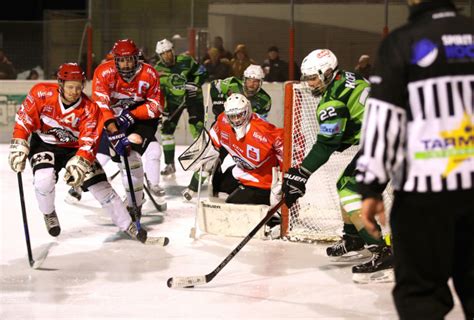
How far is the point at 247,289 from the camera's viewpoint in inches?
158

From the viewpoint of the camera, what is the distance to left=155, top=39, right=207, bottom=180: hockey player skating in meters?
7.42

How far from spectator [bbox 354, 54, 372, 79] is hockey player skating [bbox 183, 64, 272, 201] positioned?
9.13 feet

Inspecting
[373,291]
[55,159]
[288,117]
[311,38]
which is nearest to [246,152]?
[288,117]

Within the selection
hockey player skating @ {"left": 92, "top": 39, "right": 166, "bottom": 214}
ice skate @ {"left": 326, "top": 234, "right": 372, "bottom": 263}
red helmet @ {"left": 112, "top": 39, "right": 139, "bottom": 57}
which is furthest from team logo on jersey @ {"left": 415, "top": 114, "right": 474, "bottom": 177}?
red helmet @ {"left": 112, "top": 39, "right": 139, "bottom": 57}

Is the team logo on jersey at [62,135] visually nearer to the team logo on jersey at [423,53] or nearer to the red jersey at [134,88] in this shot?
the red jersey at [134,88]

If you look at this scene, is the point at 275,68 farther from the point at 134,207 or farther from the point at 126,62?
the point at 134,207


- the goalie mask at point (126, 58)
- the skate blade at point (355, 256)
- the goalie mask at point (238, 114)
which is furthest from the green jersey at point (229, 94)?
the skate blade at point (355, 256)

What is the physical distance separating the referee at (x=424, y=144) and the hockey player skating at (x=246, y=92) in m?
4.00

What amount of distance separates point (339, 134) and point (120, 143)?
5.02 ft

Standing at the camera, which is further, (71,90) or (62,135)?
(62,135)

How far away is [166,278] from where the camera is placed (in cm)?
422

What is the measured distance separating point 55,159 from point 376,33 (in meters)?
5.06

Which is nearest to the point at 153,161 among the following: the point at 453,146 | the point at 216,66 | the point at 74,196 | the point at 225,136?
the point at 74,196

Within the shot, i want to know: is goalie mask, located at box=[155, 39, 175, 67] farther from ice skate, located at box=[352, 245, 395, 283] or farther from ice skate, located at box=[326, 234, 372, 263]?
ice skate, located at box=[352, 245, 395, 283]
